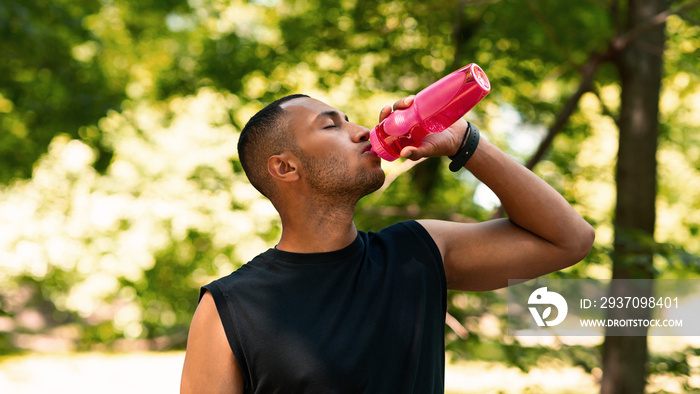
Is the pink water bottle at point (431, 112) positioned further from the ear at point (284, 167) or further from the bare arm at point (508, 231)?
the ear at point (284, 167)

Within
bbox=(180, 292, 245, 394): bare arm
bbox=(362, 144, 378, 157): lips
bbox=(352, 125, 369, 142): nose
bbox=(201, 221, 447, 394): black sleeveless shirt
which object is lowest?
bbox=(180, 292, 245, 394): bare arm

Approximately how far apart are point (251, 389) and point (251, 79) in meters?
4.12

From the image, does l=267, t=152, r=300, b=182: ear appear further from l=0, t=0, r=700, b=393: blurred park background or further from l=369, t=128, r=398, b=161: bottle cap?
l=0, t=0, r=700, b=393: blurred park background

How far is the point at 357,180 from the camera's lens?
1.71 m

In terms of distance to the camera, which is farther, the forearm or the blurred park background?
the blurred park background

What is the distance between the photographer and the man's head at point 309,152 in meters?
1.72

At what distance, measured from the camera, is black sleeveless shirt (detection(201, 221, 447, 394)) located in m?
1.55

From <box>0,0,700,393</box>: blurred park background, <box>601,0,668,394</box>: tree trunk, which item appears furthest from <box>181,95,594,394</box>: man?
<box>601,0,668,394</box>: tree trunk

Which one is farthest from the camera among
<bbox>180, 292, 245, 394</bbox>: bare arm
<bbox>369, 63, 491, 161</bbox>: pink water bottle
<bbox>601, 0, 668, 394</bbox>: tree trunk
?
<bbox>601, 0, 668, 394</bbox>: tree trunk

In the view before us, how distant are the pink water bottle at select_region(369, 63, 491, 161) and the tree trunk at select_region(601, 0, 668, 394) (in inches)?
128

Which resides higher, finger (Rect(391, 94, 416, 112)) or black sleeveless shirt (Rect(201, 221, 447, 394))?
Result: finger (Rect(391, 94, 416, 112))

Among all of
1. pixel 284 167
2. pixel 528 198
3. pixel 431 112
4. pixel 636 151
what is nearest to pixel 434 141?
pixel 431 112

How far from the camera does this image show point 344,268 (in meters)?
1.71

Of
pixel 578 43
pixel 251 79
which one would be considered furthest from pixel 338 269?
pixel 578 43
